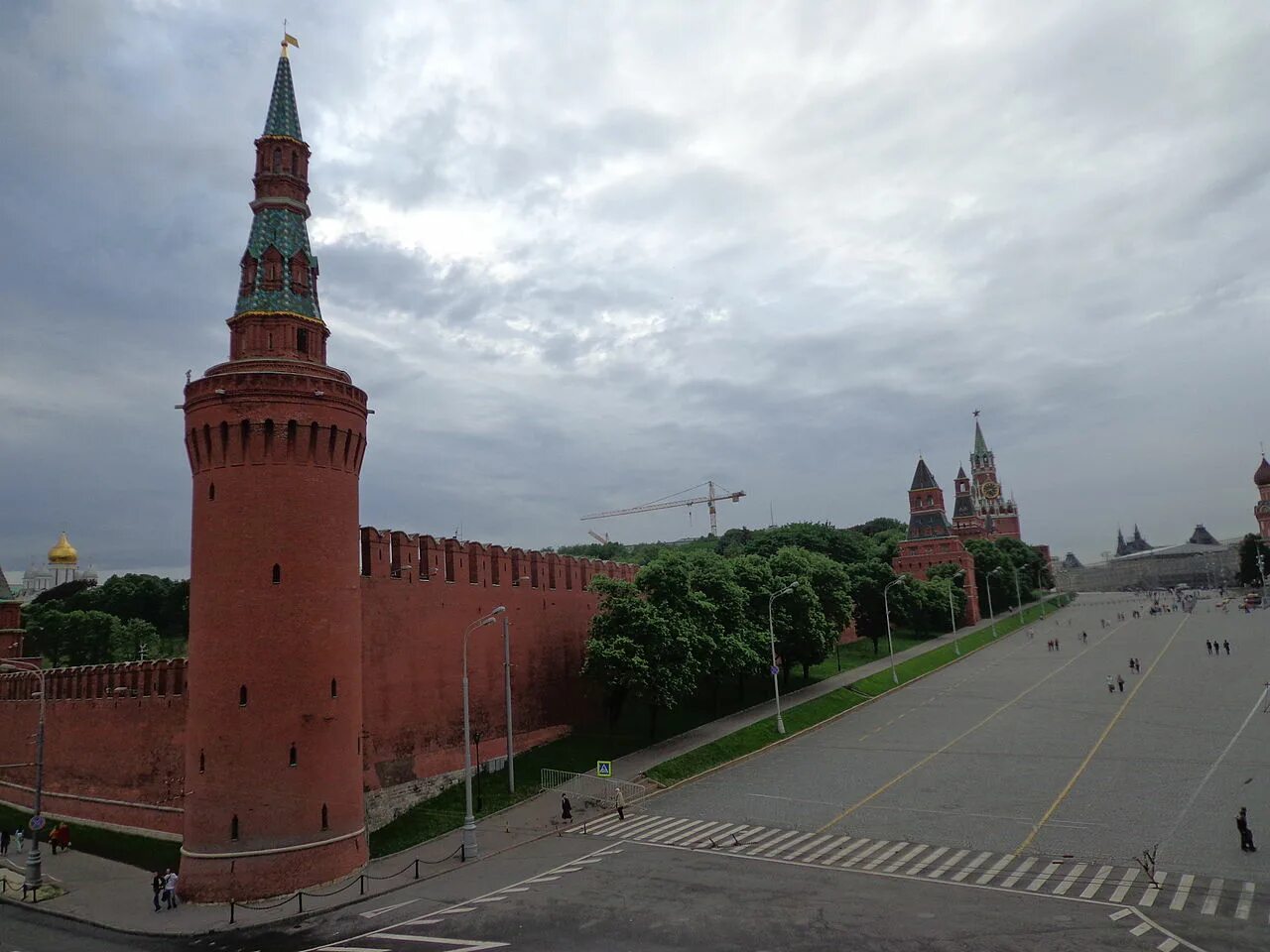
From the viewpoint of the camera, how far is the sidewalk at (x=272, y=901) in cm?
2677

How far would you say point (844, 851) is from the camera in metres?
29.0

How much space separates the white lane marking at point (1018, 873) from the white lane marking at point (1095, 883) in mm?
1785

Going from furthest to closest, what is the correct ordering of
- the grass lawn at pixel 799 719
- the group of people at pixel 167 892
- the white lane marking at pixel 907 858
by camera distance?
the grass lawn at pixel 799 719
the group of people at pixel 167 892
the white lane marking at pixel 907 858

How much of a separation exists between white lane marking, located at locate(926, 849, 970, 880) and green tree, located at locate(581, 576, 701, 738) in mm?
18776

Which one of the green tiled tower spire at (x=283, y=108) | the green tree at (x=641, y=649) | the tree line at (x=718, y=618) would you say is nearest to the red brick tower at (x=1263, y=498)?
the tree line at (x=718, y=618)

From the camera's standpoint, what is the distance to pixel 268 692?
3011cm

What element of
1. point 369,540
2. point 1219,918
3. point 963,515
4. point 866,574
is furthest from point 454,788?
point 963,515

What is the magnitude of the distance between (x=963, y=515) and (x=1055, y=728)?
10679cm

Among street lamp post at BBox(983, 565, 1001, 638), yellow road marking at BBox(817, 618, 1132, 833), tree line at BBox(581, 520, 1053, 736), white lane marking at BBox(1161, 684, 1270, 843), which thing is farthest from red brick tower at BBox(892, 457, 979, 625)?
white lane marking at BBox(1161, 684, 1270, 843)

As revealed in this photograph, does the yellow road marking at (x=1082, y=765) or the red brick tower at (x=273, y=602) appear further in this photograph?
the yellow road marking at (x=1082, y=765)

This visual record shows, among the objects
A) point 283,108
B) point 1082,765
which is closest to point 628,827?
point 1082,765

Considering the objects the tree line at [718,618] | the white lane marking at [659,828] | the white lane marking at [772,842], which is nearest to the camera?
the white lane marking at [772,842]

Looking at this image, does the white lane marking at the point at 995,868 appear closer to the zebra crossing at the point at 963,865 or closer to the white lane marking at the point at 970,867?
the zebra crossing at the point at 963,865

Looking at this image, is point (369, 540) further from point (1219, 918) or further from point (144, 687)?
point (1219, 918)
